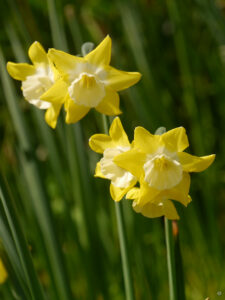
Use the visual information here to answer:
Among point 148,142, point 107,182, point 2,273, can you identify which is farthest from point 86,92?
point 107,182

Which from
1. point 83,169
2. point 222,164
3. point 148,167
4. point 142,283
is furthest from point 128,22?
point 148,167

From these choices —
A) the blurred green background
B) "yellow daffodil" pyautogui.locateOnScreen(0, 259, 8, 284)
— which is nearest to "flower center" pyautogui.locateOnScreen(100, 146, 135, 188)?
the blurred green background

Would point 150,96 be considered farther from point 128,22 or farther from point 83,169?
point 83,169

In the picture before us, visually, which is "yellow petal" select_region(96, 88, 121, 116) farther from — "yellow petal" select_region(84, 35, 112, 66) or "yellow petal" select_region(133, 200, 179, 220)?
"yellow petal" select_region(133, 200, 179, 220)

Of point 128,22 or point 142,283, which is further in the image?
point 128,22

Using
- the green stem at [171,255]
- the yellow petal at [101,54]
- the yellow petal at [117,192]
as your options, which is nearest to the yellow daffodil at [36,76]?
the yellow petal at [101,54]

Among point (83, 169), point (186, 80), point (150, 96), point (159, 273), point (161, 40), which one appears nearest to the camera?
point (83, 169)
